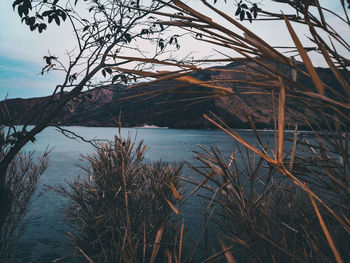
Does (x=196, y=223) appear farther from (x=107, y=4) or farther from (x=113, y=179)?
(x=107, y=4)

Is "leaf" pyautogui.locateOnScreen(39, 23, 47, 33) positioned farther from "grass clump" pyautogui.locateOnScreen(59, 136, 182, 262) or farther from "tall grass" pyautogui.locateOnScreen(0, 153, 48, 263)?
"tall grass" pyautogui.locateOnScreen(0, 153, 48, 263)

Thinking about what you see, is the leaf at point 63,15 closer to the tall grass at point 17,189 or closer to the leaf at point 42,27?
the leaf at point 42,27

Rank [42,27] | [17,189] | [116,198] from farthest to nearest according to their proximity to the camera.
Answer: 1. [17,189]
2. [116,198]
3. [42,27]

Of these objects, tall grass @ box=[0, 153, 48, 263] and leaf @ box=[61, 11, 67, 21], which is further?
tall grass @ box=[0, 153, 48, 263]

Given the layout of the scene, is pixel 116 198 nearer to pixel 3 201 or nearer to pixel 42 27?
pixel 3 201

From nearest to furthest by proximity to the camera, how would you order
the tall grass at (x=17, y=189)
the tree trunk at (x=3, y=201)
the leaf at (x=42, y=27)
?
the leaf at (x=42, y=27), the tree trunk at (x=3, y=201), the tall grass at (x=17, y=189)

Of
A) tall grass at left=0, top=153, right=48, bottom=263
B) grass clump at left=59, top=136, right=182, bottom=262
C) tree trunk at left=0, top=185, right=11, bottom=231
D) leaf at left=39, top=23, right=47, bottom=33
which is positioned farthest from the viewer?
tall grass at left=0, top=153, right=48, bottom=263

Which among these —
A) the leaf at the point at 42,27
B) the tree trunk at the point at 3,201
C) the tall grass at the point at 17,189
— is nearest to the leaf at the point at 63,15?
the leaf at the point at 42,27

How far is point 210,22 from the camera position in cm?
55

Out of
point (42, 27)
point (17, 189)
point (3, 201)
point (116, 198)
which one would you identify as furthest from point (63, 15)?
point (17, 189)

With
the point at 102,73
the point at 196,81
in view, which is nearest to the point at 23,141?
the point at 102,73

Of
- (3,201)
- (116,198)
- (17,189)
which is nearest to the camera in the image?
(3,201)

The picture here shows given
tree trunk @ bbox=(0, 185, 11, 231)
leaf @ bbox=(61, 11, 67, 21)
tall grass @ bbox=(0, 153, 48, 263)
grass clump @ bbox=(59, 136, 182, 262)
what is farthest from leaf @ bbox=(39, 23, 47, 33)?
tall grass @ bbox=(0, 153, 48, 263)

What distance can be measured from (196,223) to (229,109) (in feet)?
300
